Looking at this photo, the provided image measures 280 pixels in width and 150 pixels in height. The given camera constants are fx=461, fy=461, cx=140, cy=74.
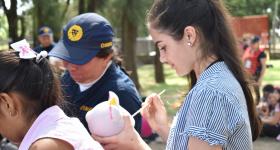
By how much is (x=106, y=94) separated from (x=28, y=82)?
2.23 ft

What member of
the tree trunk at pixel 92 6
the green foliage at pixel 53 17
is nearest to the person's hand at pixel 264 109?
the tree trunk at pixel 92 6

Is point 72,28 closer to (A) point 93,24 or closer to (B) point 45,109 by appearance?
(A) point 93,24

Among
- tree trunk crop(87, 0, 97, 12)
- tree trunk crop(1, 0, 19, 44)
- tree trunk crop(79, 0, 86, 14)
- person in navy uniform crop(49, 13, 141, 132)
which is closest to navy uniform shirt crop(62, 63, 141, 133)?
person in navy uniform crop(49, 13, 141, 132)

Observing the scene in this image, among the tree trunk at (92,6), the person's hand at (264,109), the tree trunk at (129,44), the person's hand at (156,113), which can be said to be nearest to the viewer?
the person's hand at (156,113)

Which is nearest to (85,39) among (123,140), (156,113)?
(156,113)

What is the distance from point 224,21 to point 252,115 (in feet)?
1.12

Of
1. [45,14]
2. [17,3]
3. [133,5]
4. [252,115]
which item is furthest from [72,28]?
[45,14]

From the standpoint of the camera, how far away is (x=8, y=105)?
57.7 inches

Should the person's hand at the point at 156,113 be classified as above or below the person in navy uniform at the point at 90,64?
below

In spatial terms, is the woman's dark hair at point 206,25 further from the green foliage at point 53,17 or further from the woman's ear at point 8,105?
the green foliage at point 53,17

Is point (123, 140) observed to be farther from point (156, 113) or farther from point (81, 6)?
point (81, 6)

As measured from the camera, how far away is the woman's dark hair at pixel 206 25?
145 centimetres

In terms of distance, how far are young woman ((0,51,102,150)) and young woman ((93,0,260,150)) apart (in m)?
0.33

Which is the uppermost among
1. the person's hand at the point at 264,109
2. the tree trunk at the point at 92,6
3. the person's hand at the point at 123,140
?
the tree trunk at the point at 92,6
